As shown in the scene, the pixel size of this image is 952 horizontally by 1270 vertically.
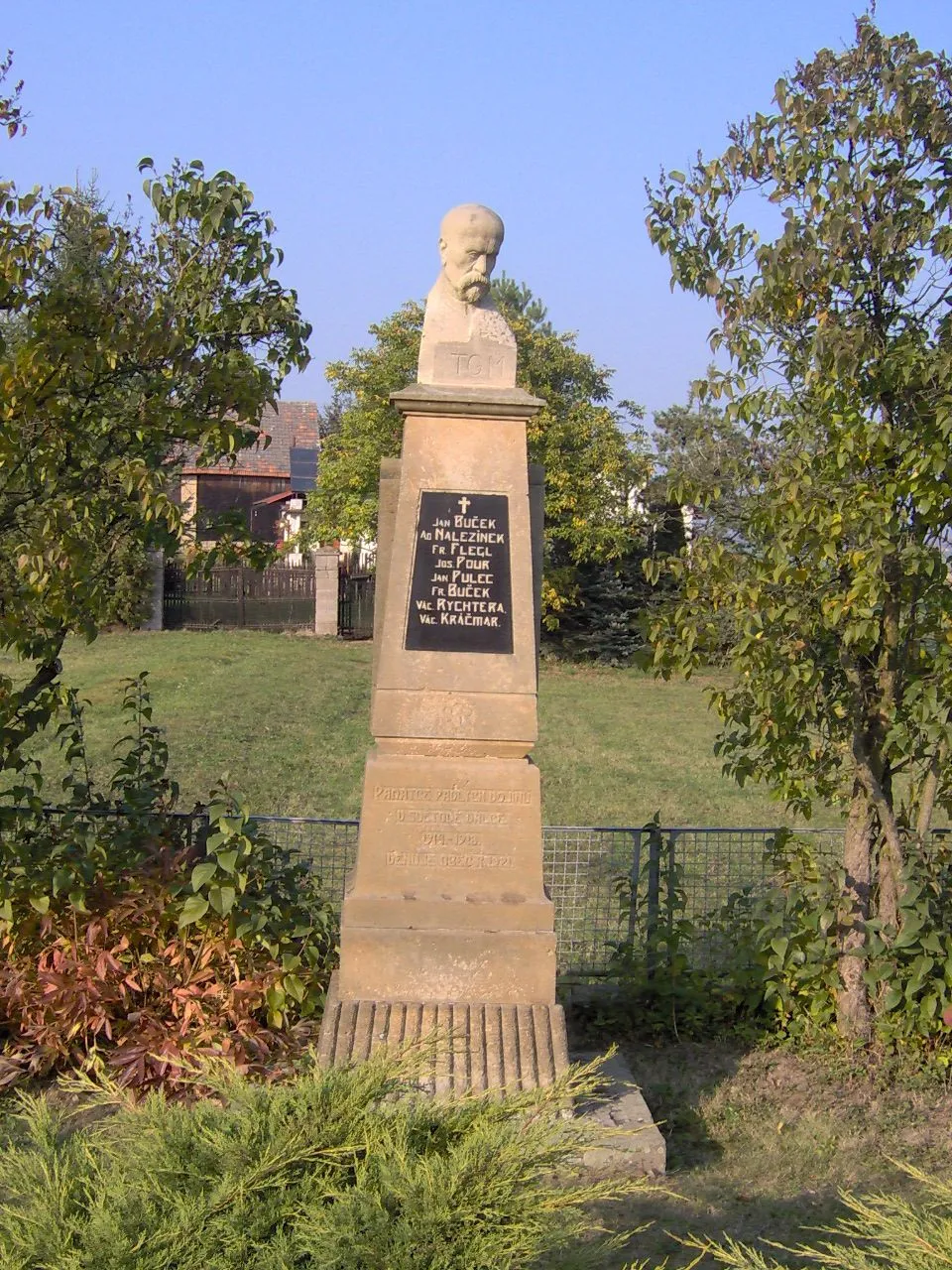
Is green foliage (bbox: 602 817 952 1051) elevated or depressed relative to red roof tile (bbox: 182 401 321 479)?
depressed

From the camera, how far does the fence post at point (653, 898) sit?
21.1 feet

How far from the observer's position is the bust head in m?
5.47

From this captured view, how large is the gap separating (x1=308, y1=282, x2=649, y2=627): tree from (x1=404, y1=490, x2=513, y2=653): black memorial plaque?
971 inches

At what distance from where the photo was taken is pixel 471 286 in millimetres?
5535

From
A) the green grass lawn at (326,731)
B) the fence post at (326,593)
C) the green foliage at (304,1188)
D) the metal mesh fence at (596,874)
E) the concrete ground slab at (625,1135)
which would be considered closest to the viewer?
the green foliage at (304,1188)

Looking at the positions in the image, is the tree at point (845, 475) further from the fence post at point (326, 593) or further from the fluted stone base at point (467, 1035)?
the fence post at point (326, 593)

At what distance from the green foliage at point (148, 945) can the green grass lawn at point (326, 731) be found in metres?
1.92

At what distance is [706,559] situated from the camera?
6.04m

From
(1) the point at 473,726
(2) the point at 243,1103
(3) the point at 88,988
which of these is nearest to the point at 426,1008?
(1) the point at 473,726

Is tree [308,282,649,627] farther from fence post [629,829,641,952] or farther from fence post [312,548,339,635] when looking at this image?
fence post [629,829,641,952]

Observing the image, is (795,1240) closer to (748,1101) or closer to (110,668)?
(748,1101)

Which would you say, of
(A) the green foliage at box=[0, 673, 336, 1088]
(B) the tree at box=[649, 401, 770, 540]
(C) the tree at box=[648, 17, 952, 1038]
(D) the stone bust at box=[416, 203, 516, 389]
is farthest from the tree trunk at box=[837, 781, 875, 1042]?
(D) the stone bust at box=[416, 203, 516, 389]

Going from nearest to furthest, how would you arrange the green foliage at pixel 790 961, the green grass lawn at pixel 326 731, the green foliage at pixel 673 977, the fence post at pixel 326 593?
the green foliage at pixel 790 961, the green foliage at pixel 673 977, the green grass lawn at pixel 326 731, the fence post at pixel 326 593

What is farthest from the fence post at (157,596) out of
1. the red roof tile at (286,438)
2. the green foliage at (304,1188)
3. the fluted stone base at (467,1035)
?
the green foliage at (304,1188)
